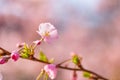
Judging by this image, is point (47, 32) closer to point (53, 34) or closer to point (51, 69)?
point (53, 34)

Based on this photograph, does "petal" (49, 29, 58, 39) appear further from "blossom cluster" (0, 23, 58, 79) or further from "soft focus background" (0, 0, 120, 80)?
"soft focus background" (0, 0, 120, 80)

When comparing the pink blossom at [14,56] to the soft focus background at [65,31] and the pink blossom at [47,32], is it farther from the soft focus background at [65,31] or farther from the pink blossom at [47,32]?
the soft focus background at [65,31]

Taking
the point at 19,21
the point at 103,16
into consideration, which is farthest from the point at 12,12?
the point at 103,16

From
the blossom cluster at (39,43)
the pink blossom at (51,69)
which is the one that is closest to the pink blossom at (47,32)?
the blossom cluster at (39,43)

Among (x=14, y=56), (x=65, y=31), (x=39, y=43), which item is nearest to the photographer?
(x=14, y=56)

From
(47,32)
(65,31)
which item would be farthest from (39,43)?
(65,31)
